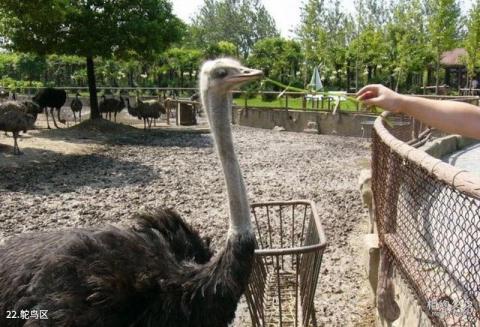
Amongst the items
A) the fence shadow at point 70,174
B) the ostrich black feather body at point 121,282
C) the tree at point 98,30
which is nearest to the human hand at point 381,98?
the ostrich black feather body at point 121,282

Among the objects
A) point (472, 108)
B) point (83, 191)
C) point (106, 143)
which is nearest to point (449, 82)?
point (106, 143)

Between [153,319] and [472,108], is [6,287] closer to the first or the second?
[153,319]

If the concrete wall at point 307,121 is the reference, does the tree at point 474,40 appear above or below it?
above

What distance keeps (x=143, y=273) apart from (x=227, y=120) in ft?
2.30

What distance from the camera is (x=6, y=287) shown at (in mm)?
2379

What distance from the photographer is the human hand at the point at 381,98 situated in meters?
2.13

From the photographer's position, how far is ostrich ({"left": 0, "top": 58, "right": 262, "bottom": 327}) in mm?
2158

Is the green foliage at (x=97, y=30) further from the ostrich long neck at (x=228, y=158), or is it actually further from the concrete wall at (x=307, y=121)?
the ostrich long neck at (x=228, y=158)

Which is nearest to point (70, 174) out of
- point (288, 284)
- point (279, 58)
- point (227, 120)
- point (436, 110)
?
point (288, 284)

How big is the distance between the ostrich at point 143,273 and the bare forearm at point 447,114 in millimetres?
587

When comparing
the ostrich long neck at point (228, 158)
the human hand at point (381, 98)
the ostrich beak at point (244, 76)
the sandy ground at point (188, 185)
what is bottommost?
the sandy ground at point (188, 185)

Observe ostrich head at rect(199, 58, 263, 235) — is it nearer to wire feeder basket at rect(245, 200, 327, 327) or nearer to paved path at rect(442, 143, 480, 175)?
wire feeder basket at rect(245, 200, 327, 327)

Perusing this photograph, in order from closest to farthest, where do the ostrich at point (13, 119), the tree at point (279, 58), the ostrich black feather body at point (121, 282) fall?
the ostrich black feather body at point (121, 282) < the ostrich at point (13, 119) < the tree at point (279, 58)

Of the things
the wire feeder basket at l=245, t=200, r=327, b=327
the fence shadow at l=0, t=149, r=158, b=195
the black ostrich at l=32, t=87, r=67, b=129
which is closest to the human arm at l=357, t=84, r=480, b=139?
the wire feeder basket at l=245, t=200, r=327, b=327
